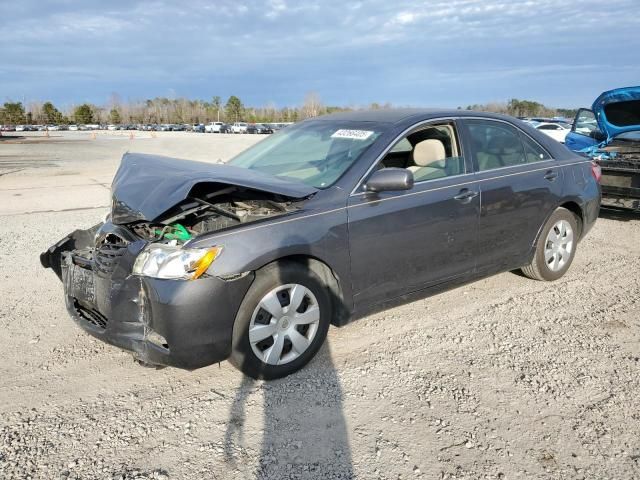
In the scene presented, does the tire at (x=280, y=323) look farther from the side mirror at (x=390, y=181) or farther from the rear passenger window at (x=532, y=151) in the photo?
the rear passenger window at (x=532, y=151)

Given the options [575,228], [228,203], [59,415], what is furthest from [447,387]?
[575,228]

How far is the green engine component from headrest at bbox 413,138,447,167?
2.08 meters

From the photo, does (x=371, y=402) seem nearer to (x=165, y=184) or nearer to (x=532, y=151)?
(x=165, y=184)

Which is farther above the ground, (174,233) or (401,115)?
(401,115)

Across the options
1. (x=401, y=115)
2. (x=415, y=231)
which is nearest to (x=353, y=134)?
(x=401, y=115)

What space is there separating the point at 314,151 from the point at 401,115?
78 cm

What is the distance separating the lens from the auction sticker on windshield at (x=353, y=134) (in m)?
4.09

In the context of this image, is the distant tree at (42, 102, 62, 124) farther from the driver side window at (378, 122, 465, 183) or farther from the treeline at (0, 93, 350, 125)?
the driver side window at (378, 122, 465, 183)

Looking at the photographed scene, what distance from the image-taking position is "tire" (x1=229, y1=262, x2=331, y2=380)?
10.5 ft

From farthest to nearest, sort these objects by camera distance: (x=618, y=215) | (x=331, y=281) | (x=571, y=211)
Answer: (x=618, y=215), (x=571, y=211), (x=331, y=281)

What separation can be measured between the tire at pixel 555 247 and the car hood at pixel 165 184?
2643mm

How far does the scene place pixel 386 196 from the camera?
378 centimetres

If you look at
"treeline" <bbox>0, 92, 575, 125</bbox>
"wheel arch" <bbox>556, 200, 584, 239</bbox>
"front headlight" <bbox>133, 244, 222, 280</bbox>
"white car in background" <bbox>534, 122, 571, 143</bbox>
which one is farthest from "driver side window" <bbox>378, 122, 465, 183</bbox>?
"treeline" <bbox>0, 92, 575, 125</bbox>

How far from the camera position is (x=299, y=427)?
9.62ft
